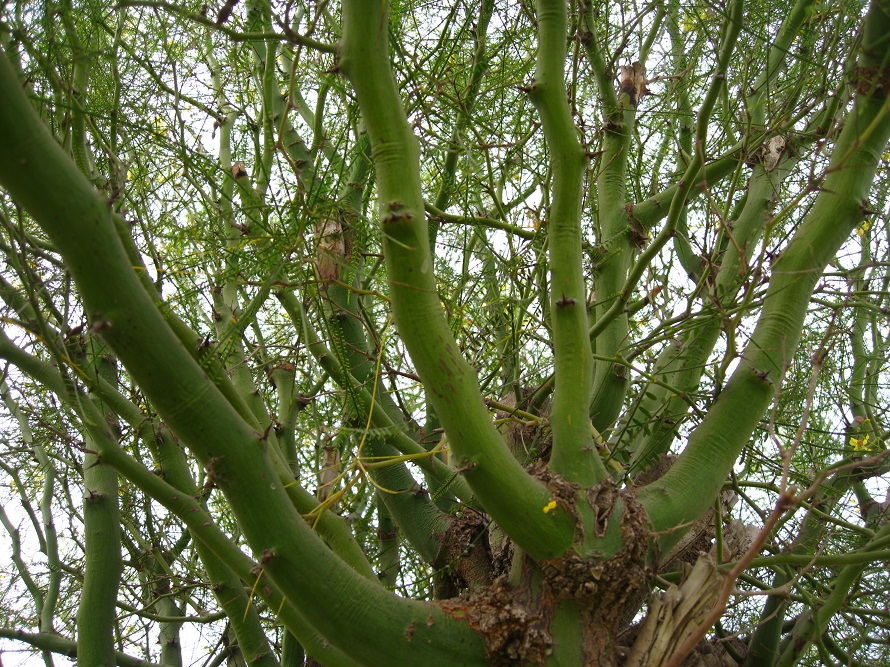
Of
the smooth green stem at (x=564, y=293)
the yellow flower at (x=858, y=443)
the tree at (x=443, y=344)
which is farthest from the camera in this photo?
the yellow flower at (x=858, y=443)

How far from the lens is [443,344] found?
1.34 metres

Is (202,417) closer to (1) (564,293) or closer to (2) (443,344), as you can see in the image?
(2) (443,344)

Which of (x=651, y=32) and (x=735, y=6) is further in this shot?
(x=651, y=32)

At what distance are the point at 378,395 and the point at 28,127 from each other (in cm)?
138

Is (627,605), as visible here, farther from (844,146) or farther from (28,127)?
Result: (28,127)

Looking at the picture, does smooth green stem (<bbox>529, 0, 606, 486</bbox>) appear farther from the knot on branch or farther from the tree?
the knot on branch

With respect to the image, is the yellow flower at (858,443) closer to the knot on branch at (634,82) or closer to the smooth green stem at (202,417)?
the knot on branch at (634,82)

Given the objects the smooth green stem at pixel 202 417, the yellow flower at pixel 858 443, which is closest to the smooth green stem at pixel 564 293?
the smooth green stem at pixel 202 417

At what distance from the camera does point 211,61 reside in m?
3.03

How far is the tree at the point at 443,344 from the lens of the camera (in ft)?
4.25

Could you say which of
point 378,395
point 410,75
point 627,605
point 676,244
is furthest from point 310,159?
point 627,605

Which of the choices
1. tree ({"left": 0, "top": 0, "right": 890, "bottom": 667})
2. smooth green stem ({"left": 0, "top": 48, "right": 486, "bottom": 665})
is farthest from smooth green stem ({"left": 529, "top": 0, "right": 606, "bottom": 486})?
smooth green stem ({"left": 0, "top": 48, "right": 486, "bottom": 665})

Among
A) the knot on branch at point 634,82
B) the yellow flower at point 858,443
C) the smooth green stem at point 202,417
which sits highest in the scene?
the knot on branch at point 634,82

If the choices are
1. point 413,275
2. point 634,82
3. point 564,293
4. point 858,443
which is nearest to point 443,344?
point 413,275
